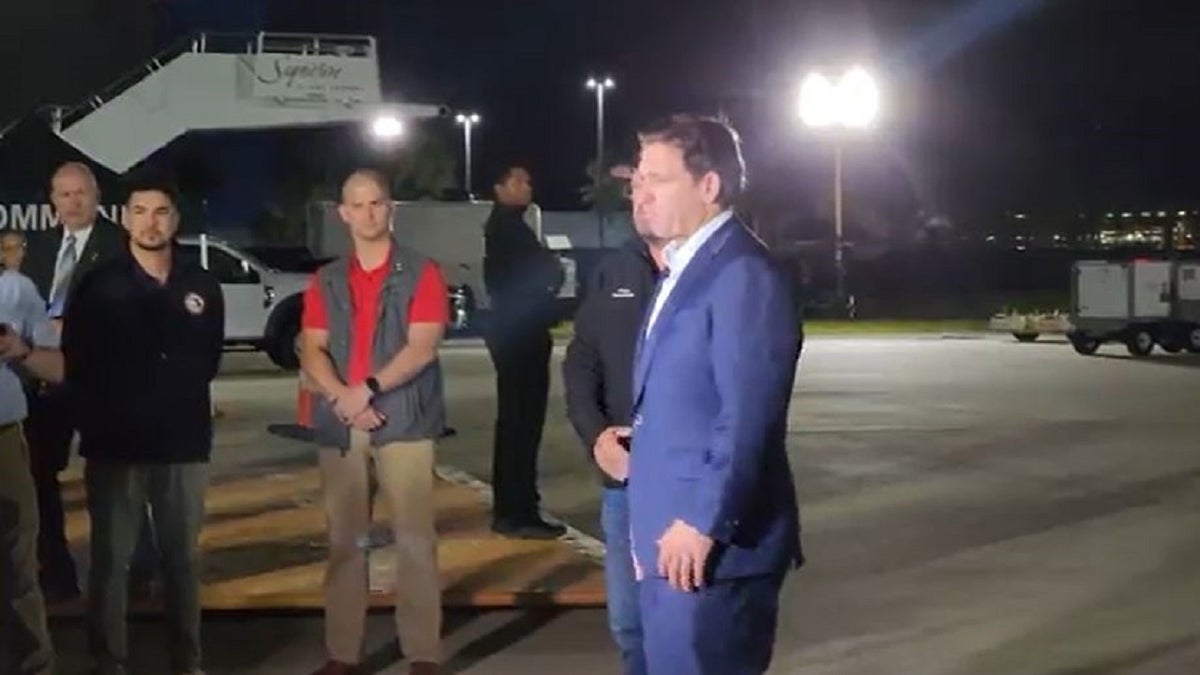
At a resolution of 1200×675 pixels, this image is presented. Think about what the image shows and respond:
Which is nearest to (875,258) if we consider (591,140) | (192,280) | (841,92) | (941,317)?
(941,317)

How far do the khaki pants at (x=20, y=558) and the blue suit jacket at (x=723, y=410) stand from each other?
3074 mm

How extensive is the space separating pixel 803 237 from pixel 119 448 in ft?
221

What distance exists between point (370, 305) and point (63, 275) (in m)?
1.65

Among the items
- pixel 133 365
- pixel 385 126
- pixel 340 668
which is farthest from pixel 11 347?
pixel 385 126

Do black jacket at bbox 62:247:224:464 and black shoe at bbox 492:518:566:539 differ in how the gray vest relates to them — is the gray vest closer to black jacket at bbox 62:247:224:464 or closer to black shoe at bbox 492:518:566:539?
black jacket at bbox 62:247:224:464

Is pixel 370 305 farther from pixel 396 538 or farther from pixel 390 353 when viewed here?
pixel 396 538

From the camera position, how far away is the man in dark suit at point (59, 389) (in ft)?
26.6

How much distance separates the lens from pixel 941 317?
2052 inches

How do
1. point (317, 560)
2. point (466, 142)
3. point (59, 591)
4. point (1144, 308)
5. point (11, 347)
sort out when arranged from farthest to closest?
point (466, 142), point (1144, 308), point (317, 560), point (59, 591), point (11, 347)

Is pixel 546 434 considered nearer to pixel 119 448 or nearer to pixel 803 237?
pixel 119 448

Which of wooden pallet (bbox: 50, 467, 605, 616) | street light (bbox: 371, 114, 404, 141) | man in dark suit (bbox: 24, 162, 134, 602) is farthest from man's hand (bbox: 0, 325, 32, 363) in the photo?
street light (bbox: 371, 114, 404, 141)

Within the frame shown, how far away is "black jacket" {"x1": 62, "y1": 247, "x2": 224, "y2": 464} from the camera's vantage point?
7148 mm

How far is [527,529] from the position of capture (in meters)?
11.1

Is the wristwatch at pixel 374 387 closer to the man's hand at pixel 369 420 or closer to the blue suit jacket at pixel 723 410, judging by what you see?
the man's hand at pixel 369 420
